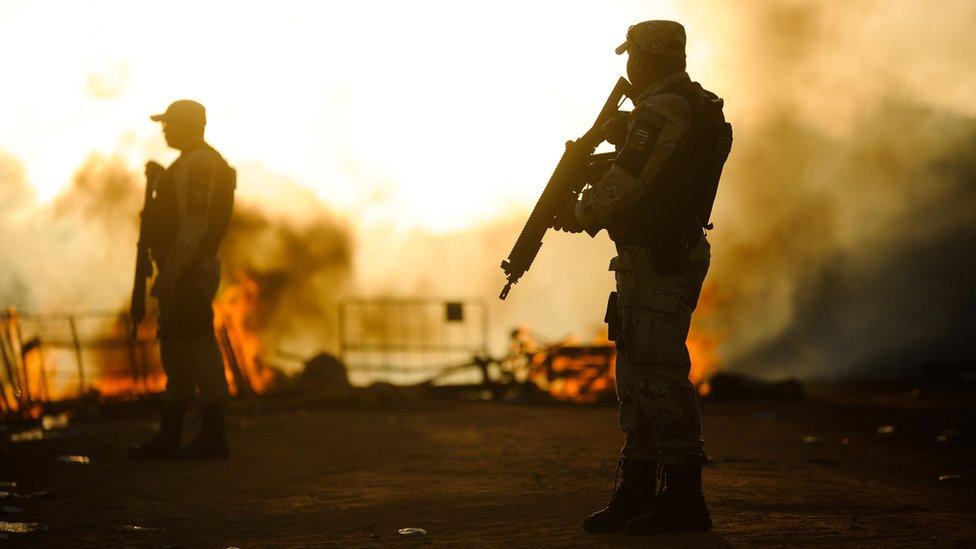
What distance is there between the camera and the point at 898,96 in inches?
746

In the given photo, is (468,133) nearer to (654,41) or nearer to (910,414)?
(910,414)

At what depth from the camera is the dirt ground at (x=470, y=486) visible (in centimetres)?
496

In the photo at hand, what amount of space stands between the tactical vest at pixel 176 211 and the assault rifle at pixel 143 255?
6 cm

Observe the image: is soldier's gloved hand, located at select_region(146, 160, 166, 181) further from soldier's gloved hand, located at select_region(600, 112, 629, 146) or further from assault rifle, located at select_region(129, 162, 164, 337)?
soldier's gloved hand, located at select_region(600, 112, 629, 146)

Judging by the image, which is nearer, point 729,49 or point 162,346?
point 162,346

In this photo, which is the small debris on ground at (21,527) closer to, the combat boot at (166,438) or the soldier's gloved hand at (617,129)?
the combat boot at (166,438)

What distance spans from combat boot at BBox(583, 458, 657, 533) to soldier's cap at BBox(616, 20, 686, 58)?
175 centimetres

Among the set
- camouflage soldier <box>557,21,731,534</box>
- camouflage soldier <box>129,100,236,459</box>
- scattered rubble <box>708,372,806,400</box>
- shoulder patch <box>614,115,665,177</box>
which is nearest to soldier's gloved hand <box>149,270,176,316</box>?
camouflage soldier <box>129,100,236,459</box>

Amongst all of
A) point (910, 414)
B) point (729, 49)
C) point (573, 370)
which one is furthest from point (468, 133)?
point (910, 414)

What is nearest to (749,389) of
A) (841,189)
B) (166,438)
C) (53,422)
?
(841,189)

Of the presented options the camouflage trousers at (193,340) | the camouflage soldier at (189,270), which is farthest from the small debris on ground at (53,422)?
the camouflage trousers at (193,340)

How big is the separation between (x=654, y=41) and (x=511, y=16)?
1513 centimetres

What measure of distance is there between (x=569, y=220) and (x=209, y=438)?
4171mm

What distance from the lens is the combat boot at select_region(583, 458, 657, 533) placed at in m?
4.87
